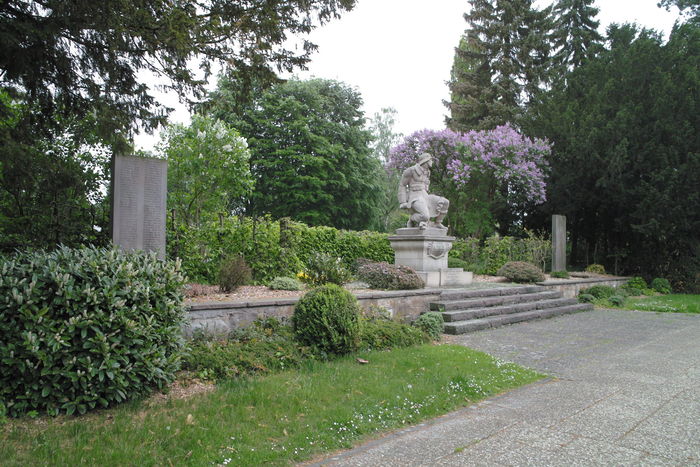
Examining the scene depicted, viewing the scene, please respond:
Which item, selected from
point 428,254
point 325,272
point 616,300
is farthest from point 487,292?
point 616,300

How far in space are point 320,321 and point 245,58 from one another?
3502mm

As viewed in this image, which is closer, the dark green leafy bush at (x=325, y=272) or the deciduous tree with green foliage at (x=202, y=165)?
the dark green leafy bush at (x=325, y=272)

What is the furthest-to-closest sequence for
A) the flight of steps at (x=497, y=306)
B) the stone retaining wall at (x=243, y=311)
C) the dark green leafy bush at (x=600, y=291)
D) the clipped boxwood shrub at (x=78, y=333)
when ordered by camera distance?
the dark green leafy bush at (x=600, y=291)
the flight of steps at (x=497, y=306)
the stone retaining wall at (x=243, y=311)
the clipped boxwood shrub at (x=78, y=333)

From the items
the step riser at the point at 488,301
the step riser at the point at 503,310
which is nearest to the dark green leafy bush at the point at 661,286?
the step riser at the point at 503,310

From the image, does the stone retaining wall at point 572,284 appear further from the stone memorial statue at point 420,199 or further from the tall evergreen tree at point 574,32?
the tall evergreen tree at point 574,32

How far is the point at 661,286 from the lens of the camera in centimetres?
1692

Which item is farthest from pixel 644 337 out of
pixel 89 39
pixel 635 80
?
pixel 635 80

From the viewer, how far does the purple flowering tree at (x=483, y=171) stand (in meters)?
18.7

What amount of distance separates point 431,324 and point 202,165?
35.4 ft

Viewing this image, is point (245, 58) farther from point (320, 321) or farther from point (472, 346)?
point (472, 346)

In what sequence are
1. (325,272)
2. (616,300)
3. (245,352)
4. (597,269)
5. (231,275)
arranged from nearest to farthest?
(245,352) → (231,275) → (325,272) → (616,300) → (597,269)

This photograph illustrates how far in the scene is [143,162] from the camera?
618cm

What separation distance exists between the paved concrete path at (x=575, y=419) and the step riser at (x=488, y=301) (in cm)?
155

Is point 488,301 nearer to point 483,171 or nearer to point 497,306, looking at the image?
point 497,306
